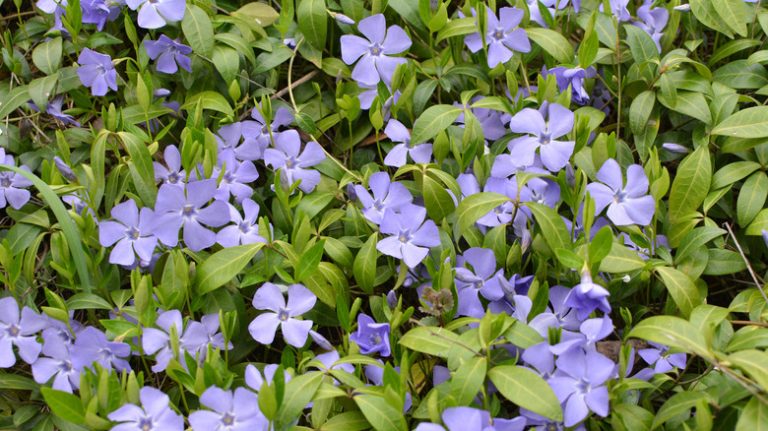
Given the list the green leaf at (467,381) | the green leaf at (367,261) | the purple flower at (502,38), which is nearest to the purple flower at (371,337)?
the green leaf at (367,261)

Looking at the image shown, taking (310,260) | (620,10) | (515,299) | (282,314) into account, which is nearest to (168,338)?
(282,314)

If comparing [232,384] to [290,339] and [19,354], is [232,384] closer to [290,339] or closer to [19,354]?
[290,339]

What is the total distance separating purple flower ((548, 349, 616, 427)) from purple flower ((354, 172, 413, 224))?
0.61 m

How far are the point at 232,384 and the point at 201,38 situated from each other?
3.36 feet

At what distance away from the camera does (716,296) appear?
2.33 m

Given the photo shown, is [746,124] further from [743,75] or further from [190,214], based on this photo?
[190,214]

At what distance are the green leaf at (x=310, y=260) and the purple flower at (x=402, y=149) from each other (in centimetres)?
45

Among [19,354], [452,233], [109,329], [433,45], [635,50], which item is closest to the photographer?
[109,329]

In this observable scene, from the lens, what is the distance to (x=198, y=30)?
2453 mm

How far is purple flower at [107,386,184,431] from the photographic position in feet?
5.87

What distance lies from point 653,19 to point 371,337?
4.46 ft

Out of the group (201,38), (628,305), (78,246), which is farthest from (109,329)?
(628,305)

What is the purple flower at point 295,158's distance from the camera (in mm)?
2312

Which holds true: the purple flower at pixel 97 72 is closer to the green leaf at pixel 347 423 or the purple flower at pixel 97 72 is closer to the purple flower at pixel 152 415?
the purple flower at pixel 152 415
